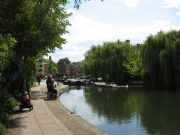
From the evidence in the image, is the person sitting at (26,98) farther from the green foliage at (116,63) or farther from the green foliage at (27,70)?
the green foliage at (116,63)

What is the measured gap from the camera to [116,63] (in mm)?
36438

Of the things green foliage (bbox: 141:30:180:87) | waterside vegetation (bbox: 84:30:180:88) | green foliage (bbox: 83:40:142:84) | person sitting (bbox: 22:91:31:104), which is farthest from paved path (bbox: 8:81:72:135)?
green foliage (bbox: 83:40:142:84)

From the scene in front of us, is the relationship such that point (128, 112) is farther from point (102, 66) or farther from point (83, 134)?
point (102, 66)

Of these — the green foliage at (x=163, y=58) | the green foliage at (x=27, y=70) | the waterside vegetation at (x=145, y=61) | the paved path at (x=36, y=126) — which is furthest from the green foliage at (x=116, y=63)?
the paved path at (x=36, y=126)

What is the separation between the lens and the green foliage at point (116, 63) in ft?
119

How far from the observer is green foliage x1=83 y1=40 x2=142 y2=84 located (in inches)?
1427

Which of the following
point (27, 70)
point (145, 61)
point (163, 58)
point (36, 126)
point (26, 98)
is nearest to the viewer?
point (36, 126)

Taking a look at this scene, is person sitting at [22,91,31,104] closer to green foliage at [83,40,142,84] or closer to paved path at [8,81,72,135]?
paved path at [8,81,72,135]

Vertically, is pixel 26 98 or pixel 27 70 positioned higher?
pixel 27 70

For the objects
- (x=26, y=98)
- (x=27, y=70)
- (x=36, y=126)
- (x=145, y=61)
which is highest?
(x=145, y=61)

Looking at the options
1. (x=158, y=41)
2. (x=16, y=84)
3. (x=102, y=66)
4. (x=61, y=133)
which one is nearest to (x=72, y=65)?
(x=102, y=66)

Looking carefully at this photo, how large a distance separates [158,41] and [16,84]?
21.3 m

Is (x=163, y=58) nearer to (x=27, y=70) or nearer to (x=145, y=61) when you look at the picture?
(x=145, y=61)

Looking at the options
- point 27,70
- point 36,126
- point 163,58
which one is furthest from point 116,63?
point 36,126
